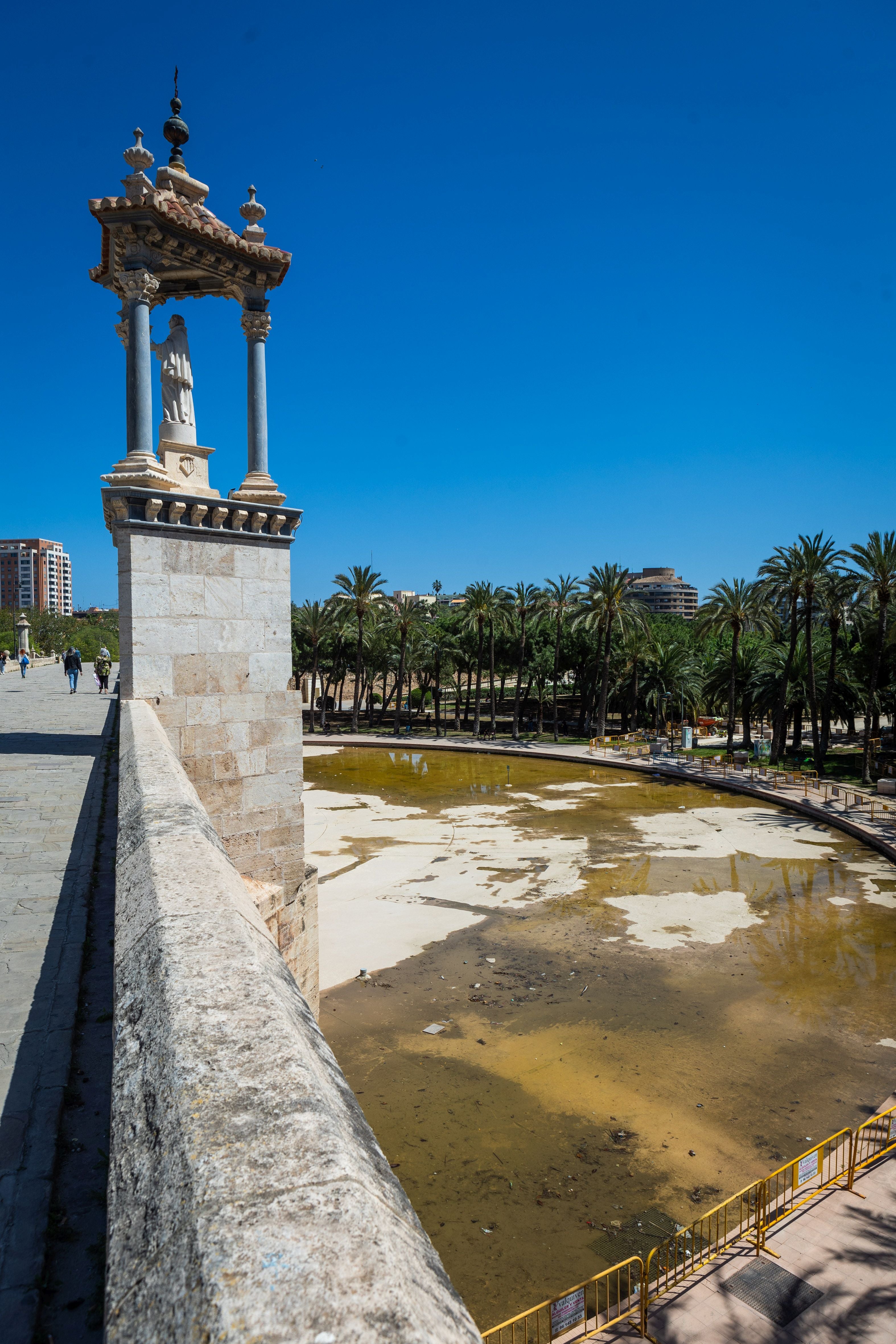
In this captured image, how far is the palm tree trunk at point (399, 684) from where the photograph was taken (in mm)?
51688

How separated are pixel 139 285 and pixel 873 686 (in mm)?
32712

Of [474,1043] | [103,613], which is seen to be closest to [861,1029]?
[474,1043]

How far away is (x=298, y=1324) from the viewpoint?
1009mm

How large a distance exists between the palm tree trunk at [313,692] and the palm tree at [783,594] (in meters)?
28.7

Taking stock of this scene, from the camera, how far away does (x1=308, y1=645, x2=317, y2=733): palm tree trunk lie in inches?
2056

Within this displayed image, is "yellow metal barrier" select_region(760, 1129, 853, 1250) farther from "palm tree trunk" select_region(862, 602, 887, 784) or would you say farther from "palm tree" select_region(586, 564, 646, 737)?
"palm tree" select_region(586, 564, 646, 737)

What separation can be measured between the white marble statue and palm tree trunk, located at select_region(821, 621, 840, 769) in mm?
32891

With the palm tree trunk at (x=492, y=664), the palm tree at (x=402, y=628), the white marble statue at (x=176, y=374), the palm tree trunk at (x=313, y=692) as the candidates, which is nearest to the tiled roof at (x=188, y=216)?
the white marble statue at (x=176, y=374)

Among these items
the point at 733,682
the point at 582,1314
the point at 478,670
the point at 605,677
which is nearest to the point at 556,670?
the point at 478,670

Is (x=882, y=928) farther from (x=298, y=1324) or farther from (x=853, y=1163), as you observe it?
(x=298, y=1324)

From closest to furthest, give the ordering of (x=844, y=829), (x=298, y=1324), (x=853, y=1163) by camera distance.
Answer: (x=298, y=1324) < (x=853, y=1163) < (x=844, y=829)

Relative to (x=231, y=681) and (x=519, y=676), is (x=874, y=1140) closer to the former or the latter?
(x=231, y=681)

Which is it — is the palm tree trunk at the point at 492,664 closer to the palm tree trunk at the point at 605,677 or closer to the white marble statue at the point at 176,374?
the palm tree trunk at the point at 605,677

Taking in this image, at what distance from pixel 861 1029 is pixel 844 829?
48.5 ft
